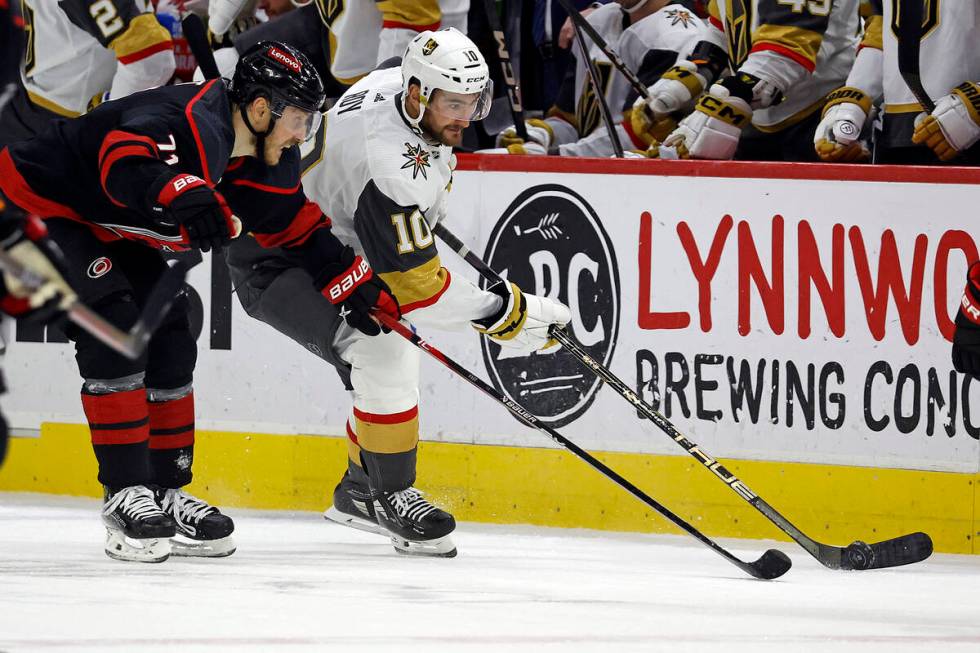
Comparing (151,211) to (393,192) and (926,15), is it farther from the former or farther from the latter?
(926,15)

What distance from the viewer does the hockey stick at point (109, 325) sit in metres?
2.23

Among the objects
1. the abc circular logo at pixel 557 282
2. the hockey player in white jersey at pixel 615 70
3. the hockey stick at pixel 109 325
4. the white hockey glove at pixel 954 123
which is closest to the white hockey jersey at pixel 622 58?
the hockey player in white jersey at pixel 615 70

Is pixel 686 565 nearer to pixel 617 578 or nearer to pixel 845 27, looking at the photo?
pixel 617 578

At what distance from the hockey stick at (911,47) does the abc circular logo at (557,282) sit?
942 millimetres

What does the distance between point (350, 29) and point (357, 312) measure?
1.61 metres

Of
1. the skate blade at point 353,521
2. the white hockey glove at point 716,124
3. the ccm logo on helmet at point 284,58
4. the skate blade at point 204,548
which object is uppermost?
the ccm logo on helmet at point 284,58

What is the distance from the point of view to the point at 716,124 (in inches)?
187

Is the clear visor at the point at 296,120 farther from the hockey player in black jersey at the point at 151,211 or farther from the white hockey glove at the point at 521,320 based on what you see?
the white hockey glove at the point at 521,320

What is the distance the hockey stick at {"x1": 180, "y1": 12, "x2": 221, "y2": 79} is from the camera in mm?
5098

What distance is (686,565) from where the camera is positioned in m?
3.97

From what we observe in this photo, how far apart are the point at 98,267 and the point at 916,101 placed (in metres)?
2.34

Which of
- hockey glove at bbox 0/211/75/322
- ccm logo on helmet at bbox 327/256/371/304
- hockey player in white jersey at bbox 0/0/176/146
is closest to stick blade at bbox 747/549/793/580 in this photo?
ccm logo on helmet at bbox 327/256/371/304

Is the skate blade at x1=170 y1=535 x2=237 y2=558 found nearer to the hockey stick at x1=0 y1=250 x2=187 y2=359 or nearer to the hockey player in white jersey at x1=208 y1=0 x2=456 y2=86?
the hockey stick at x1=0 y1=250 x2=187 y2=359

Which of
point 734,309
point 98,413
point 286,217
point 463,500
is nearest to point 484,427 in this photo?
point 463,500
